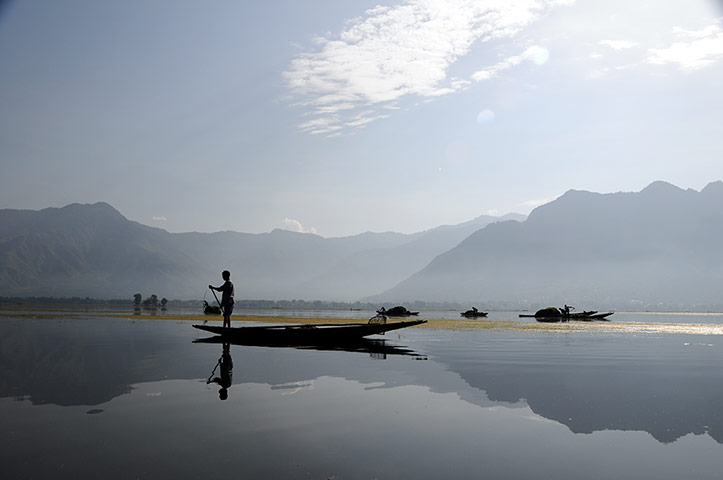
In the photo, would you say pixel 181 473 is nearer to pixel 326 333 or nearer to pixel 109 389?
pixel 109 389

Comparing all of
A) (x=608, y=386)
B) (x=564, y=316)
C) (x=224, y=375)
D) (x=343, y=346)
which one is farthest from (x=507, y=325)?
(x=224, y=375)

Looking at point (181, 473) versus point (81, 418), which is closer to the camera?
point (181, 473)

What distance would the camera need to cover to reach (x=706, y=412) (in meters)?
12.3

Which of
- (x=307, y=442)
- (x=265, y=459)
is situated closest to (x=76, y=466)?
(x=265, y=459)

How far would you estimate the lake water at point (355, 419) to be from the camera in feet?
25.8

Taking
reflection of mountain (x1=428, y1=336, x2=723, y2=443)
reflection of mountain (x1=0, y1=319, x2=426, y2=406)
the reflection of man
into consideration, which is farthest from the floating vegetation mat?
the reflection of man

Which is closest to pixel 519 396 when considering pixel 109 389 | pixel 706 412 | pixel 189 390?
pixel 706 412

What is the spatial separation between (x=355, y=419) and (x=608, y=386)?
9744mm

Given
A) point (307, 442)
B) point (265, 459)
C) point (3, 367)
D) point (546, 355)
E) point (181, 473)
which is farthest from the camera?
point (546, 355)

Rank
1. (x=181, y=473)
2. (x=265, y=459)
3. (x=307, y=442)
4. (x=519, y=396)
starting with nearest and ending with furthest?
(x=181, y=473), (x=265, y=459), (x=307, y=442), (x=519, y=396)

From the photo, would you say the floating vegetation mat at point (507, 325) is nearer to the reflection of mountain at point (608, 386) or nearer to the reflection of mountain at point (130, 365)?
the reflection of mountain at point (130, 365)

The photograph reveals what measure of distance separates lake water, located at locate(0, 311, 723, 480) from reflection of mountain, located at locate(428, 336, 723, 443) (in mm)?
76

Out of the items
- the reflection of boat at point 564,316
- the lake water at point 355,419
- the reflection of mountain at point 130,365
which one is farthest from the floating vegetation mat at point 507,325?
the lake water at point 355,419

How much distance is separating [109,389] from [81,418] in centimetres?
371
